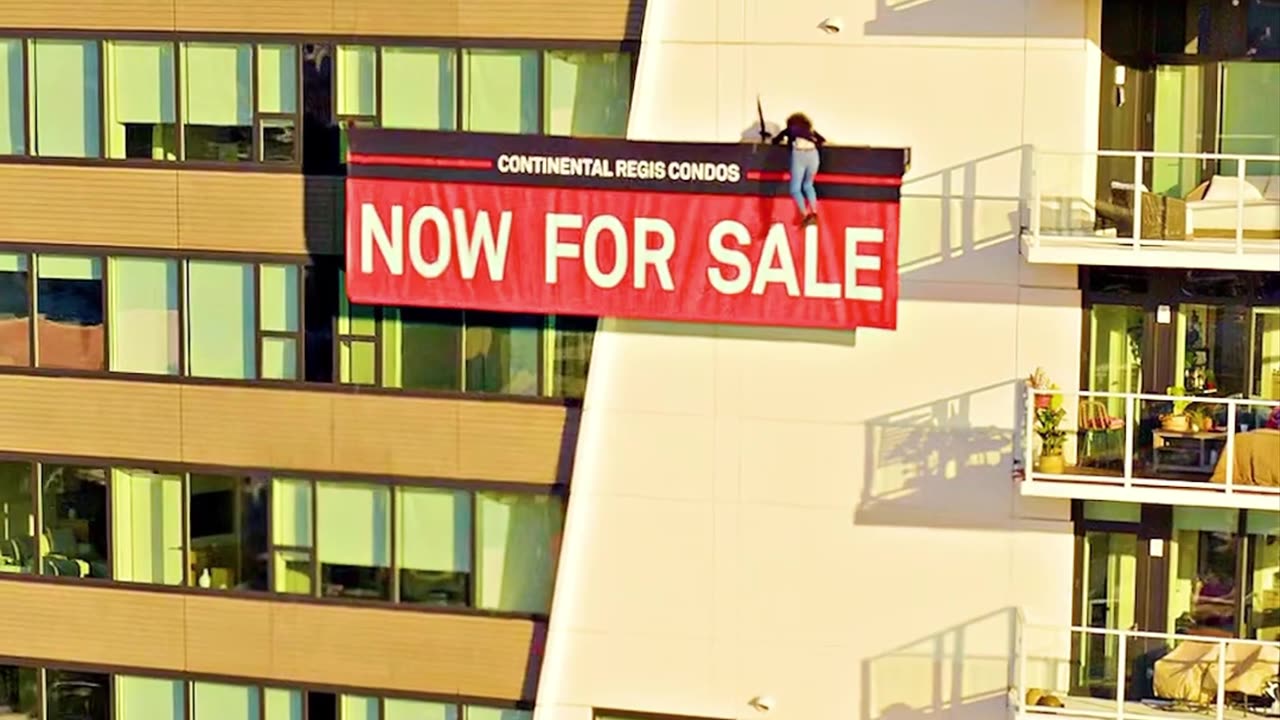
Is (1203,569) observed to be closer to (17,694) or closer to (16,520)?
(16,520)

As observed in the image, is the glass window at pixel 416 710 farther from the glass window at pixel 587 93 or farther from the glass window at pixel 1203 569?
the glass window at pixel 1203 569

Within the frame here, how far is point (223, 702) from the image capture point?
76.1ft

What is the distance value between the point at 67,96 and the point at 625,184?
5.79 m

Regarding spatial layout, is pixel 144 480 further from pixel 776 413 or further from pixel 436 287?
pixel 776 413

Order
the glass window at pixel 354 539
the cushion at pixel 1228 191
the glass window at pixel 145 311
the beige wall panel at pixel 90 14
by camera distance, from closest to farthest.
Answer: the cushion at pixel 1228 191, the beige wall panel at pixel 90 14, the glass window at pixel 354 539, the glass window at pixel 145 311

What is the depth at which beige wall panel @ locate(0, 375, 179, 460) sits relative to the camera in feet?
75.3

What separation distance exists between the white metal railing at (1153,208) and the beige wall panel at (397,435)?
232 inches

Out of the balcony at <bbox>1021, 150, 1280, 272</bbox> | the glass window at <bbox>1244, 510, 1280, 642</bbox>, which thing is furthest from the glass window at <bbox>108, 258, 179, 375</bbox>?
the glass window at <bbox>1244, 510, 1280, 642</bbox>

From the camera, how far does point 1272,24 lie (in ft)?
67.7

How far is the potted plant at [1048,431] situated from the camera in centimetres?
2062

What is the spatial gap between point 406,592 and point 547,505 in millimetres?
1710

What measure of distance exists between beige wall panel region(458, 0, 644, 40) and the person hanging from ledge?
1.73 m

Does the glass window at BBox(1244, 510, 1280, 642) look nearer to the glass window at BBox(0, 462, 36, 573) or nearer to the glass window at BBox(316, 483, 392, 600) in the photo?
the glass window at BBox(316, 483, 392, 600)

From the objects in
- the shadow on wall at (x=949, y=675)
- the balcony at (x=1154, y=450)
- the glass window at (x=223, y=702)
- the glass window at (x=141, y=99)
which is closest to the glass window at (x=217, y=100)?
the glass window at (x=141, y=99)
